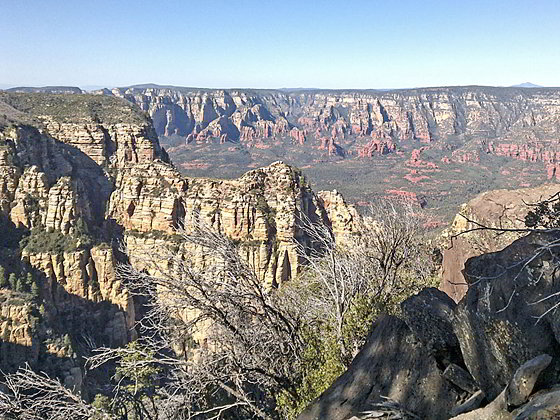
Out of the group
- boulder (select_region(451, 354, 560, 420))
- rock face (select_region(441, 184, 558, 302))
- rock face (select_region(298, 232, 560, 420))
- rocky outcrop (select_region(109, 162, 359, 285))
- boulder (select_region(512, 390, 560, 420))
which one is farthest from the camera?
rocky outcrop (select_region(109, 162, 359, 285))

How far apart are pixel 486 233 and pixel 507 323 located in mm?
6435

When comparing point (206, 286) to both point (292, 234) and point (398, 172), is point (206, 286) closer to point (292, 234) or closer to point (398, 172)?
point (292, 234)

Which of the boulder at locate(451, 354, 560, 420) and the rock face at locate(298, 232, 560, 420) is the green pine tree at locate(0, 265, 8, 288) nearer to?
the rock face at locate(298, 232, 560, 420)

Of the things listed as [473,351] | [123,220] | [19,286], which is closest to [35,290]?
[19,286]

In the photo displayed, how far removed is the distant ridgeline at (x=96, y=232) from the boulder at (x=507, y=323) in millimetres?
26946

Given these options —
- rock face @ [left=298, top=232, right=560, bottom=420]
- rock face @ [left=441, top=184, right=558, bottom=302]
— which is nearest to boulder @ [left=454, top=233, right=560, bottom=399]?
rock face @ [left=298, top=232, right=560, bottom=420]

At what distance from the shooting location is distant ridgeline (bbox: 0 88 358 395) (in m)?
32.9

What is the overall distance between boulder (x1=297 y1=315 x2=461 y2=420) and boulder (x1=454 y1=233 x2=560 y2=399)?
57 cm

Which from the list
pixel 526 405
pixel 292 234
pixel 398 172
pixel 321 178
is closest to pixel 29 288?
pixel 292 234

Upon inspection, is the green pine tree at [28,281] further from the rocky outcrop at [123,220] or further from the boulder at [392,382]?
the boulder at [392,382]

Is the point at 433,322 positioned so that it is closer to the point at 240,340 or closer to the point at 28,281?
the point at 240,340

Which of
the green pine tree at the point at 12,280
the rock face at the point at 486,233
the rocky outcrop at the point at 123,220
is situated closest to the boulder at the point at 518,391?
the rock face at the point at 486,233

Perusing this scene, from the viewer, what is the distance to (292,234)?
37.0m

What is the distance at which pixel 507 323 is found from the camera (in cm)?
→ 586
